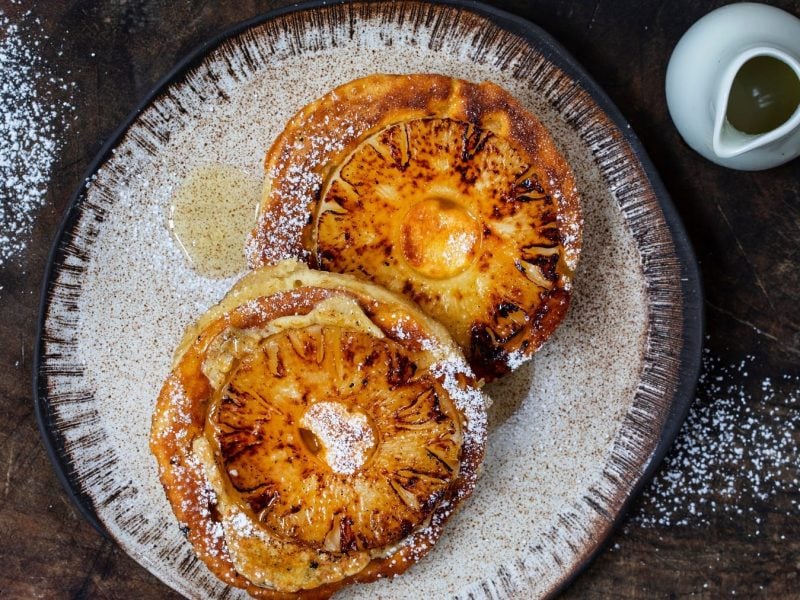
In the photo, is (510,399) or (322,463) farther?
(510,399)

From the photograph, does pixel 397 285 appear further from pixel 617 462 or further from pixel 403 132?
pixel 617 462

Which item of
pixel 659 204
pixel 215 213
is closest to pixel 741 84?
pixel 659 204

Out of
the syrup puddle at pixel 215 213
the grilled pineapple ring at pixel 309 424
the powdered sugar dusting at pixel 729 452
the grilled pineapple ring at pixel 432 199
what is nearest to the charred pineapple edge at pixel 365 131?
the grilled pineapple ring at pixel 432 199

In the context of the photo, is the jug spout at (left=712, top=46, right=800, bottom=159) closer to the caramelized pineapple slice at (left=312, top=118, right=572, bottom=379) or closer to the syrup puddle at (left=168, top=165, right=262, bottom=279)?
the caramelized pineapple slice at (left=312, top=118, right=572, bottom=379)

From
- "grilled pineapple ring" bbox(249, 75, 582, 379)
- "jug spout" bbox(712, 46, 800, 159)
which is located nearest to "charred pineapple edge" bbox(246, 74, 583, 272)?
"grilled pineapple ring" bbox(249, 75, 582, 379)

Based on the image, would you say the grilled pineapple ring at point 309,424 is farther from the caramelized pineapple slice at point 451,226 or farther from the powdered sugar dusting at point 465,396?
the caramelized pineapple slice at point 451,226

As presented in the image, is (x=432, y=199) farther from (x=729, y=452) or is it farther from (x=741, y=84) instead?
(x=729, y=452)

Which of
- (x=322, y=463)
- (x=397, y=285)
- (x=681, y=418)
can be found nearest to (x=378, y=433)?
(x=322, y=463)
